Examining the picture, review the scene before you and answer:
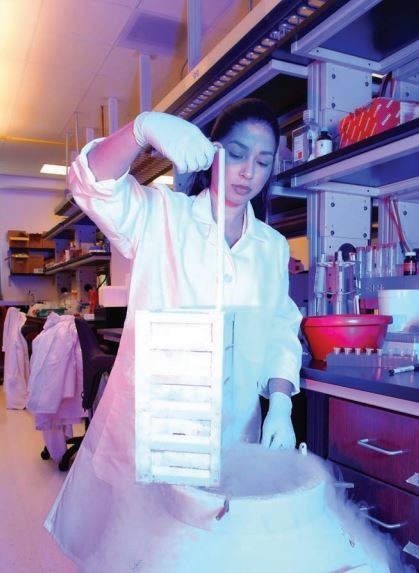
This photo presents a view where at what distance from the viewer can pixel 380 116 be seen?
174cm

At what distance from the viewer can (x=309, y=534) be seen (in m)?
0.62

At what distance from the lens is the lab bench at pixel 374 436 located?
1.05m

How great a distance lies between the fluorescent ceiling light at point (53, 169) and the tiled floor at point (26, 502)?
3.88 m

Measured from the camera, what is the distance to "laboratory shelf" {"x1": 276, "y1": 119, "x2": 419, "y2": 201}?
1.47m

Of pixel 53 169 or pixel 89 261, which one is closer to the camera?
pixel 89 261

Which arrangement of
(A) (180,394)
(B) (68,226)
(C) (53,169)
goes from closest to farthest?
(A) (180,394)
(B) (68,226)
(C) (53,169)

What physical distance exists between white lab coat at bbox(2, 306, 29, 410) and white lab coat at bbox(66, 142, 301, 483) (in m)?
3.69

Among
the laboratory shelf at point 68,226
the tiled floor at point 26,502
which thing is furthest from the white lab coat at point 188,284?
the laboratory shelf at point 68,226

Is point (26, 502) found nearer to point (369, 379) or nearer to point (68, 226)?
point (369, 379)

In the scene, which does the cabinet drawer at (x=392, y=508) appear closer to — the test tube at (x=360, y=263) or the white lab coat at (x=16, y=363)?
the test tube at (x=360, y=263)

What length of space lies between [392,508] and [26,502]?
2.06 metres

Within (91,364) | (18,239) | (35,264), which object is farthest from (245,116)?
(35,264)

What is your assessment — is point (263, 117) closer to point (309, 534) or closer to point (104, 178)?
point (104, 178)

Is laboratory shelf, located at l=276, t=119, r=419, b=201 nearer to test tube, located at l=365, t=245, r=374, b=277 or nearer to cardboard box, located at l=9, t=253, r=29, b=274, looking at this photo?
test tube, located at l=365, t=245, r=374, b=277
